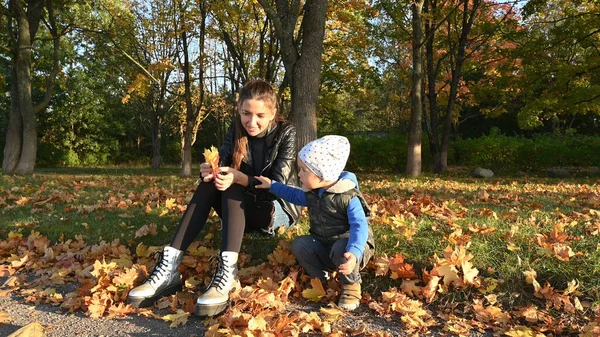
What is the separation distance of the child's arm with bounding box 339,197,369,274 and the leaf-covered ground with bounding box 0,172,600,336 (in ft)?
1.16

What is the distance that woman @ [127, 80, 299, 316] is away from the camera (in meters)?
2.75

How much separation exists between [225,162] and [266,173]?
0.34 meters

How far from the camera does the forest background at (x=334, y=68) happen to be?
11984 millimetres

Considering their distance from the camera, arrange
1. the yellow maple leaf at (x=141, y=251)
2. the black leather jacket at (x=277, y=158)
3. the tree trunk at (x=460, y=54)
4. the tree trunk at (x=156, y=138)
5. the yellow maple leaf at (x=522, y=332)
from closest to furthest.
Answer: the yellow maple leaf at (x=522, y=332), the black leather jacket at (x=277, y=158), the yellow maple leaf at (x=141, y=251), the tree trunk at (x=460, y=54), the tree trunk at (x=156, y=138)

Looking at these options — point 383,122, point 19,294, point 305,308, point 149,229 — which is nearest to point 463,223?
point 305,308

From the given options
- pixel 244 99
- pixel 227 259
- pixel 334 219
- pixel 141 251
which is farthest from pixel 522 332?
pixel 141 251

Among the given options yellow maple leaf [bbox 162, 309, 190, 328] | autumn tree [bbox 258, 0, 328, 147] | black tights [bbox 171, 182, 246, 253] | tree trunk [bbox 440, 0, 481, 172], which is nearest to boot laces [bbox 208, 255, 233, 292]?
black tights [bbox 171, 182, 246, 253]

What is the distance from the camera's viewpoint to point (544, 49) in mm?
12062

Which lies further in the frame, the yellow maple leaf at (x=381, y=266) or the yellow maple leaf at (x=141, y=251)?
the yellow maple leaf at (x=141, y=251)

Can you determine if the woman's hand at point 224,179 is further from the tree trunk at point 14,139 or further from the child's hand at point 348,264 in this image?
the tree trunk at point 14,139

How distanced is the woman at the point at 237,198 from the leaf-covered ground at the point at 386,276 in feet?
0.44

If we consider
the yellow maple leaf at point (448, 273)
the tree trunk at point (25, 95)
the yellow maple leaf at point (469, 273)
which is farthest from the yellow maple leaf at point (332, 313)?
the tree trunk at point (25, 95)

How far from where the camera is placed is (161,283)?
2807 millimetres

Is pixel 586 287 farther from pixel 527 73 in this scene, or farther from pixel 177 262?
pixel 527 73
